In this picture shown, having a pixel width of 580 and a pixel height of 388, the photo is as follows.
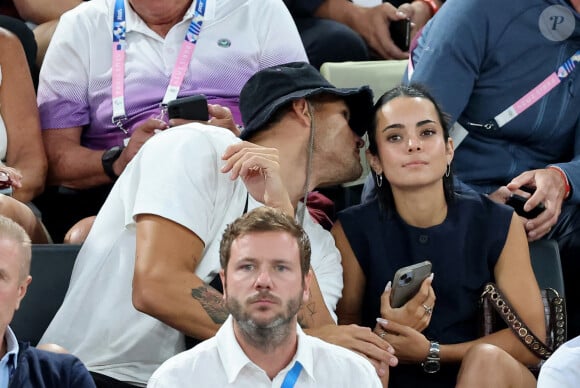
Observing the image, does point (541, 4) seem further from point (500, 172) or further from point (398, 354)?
point (398, 354)

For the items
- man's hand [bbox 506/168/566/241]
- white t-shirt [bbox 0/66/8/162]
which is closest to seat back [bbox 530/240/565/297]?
man's hand [bbox 506/168/566/241]

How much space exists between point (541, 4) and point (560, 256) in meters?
0.79

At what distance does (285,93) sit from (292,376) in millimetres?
1113

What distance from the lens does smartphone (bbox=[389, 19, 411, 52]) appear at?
4.93m

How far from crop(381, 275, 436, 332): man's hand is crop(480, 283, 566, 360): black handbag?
182mm

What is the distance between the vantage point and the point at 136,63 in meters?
4.19

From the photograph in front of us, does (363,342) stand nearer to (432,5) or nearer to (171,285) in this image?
(171,285)

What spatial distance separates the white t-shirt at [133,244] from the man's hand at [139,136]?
0.51 m

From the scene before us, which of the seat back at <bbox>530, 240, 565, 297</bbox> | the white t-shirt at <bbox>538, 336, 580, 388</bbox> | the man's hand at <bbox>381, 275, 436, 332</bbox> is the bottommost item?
the seat back at <bbox>530, 240, 565, 297</bbox>

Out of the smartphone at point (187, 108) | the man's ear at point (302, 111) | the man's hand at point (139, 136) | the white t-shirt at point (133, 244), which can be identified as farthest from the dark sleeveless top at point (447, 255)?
the man's hand at point (139, 136)

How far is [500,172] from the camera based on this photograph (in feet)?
13.2

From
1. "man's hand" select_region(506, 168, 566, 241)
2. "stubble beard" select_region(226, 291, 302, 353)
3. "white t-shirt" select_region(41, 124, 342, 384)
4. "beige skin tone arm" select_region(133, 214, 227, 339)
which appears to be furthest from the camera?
"man's hand" select_region(506, 168, 566, 241)

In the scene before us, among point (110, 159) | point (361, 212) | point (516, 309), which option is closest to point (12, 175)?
A: point (110, 159)

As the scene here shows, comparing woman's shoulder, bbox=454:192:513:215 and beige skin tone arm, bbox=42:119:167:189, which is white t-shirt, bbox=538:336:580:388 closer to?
woman's shoulder, bbox=454:192:513:215
